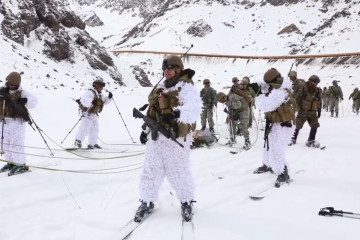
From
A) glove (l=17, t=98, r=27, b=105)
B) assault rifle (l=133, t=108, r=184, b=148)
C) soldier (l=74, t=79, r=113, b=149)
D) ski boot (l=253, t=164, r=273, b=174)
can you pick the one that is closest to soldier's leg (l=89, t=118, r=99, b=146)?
soldier (l=74, t=79, r=113, b=149)

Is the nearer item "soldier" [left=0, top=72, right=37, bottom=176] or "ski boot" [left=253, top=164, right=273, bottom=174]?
"soldier" [left=0, top=72, right=37, bottom=176]

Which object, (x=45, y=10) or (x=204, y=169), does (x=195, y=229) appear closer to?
(x=204, y=169)

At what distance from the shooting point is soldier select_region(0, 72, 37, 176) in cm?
651

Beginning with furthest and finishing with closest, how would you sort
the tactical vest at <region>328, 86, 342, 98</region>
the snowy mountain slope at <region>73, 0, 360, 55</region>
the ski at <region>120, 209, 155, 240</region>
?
the snowy mountain slope at <region>73, 0, 360, 55</region> → the tactical vest at <region>328, 86, 342, 98</region> → the ski at <region>120, 209, 155, 240</region>

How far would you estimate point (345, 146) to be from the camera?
9.26m

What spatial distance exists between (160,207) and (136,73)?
912 inches

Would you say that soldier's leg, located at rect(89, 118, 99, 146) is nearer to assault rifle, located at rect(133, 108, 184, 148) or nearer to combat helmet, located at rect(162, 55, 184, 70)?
assault rifle, located at rect(133, 108, 184, 148)

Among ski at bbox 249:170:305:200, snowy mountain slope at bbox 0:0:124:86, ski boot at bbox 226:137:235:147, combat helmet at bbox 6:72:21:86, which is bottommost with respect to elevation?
ski at bbox 249:170:305:200

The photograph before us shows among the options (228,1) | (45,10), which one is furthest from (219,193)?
(228,1)

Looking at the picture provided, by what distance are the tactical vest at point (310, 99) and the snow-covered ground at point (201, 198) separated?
1064mm

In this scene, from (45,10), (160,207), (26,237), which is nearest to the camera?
(26,237)

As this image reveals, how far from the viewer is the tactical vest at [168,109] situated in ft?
14.8

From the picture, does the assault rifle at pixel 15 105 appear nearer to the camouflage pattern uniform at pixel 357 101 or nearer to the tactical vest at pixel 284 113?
the tactical vest at pixel 284 113

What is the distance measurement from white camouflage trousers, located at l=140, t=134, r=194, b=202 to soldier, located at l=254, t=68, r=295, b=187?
1934mm
